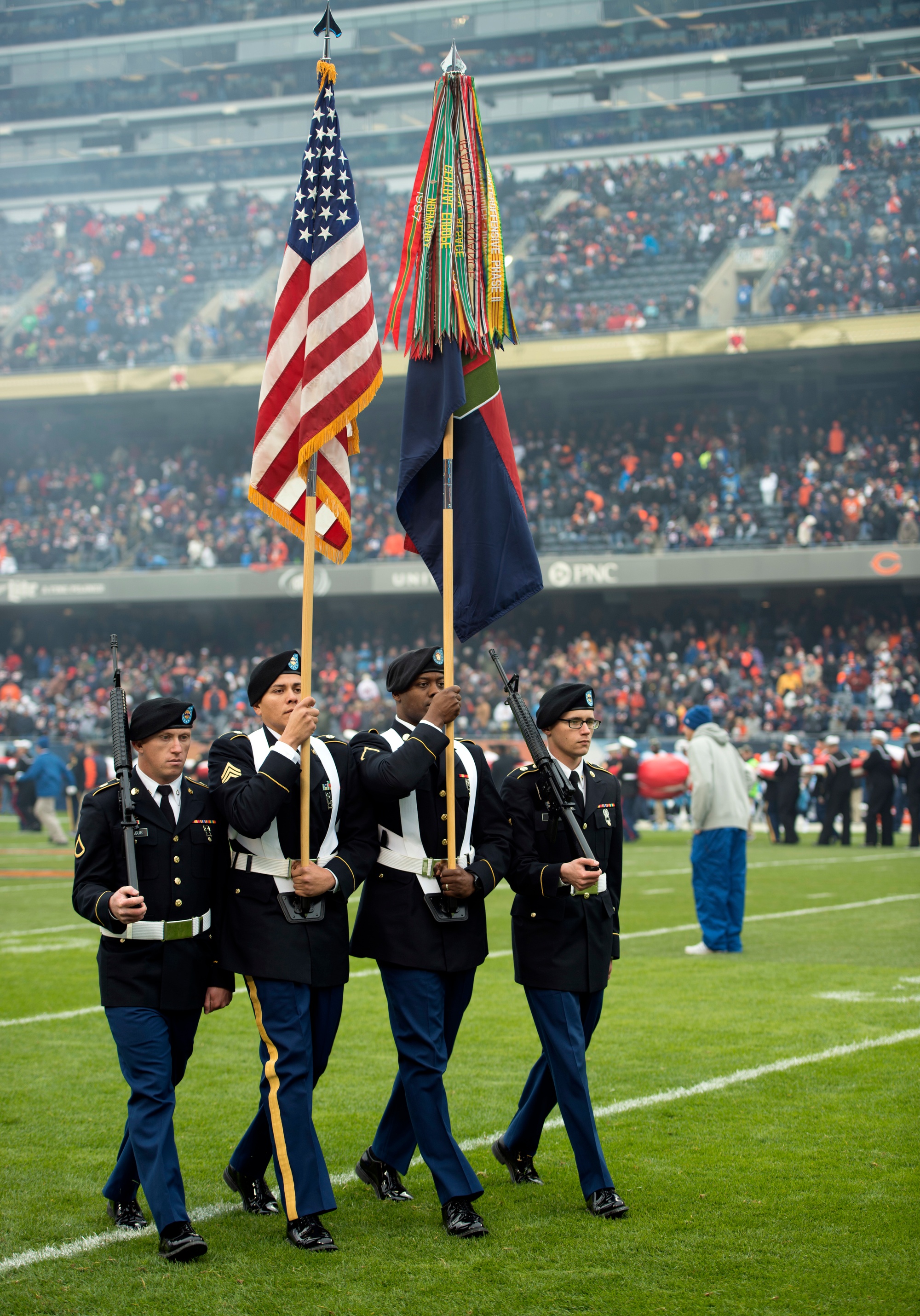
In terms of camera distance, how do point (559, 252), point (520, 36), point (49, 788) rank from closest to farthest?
point (49, 788) < point (559, 252) < point (520, 36)

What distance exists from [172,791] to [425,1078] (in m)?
1.33

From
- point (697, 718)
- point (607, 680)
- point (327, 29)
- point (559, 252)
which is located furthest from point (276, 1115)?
point (559, 252)

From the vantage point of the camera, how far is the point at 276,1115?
188 inches

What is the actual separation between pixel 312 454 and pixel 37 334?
4115 cm

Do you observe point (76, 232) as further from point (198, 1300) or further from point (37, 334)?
point (198, 1300)

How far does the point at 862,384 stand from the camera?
36.8 meters

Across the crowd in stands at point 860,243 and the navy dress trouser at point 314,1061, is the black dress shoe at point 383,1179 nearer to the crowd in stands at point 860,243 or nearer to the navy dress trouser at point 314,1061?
the navy dress trouser at point 314,1061

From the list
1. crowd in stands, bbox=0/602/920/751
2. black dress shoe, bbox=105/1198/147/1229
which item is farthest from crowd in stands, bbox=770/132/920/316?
black dress shoe, bbox=105/1198/147/1229

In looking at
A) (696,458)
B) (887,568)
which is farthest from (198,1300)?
(696,458)

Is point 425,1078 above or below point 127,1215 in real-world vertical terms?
above

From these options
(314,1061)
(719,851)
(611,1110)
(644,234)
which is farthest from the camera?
(644,234)

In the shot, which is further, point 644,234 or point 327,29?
point 644,234

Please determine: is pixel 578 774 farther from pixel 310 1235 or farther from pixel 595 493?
pixel 595 493

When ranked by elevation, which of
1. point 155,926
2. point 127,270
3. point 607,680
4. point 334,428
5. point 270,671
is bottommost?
point 607,680
